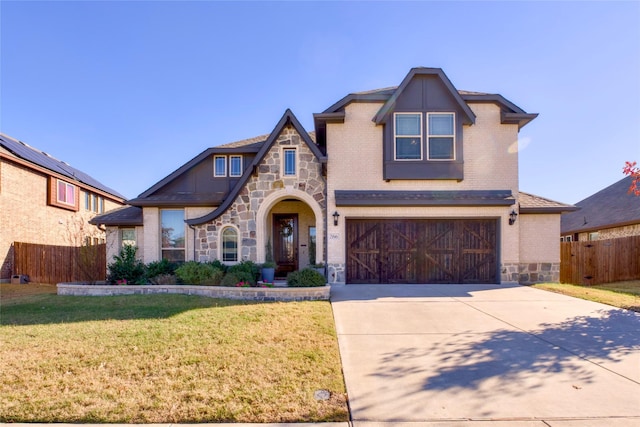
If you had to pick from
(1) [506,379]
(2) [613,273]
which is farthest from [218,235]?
(2) [613,273]

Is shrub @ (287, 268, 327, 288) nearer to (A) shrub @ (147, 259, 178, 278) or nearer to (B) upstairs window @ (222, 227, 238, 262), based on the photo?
(B) upstairs window @ (222, 227, 238, 262)

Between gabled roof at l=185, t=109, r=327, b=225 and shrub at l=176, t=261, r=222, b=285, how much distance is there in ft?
6.62

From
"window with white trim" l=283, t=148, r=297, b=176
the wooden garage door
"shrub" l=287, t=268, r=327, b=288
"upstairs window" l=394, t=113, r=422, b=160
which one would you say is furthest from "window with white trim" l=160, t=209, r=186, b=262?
"upstairs window" l=394, t=113, r=422, b=160

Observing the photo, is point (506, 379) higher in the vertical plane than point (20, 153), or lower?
lower

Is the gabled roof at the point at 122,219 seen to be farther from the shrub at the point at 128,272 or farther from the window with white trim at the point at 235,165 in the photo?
the window with white trim at the point at 235,165

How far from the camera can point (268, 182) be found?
11.7 m

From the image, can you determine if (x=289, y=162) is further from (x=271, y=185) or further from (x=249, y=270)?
(x=249, y=270)

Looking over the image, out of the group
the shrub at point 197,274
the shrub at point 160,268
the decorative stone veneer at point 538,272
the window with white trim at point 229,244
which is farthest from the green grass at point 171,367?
the decorative stone veneer at point 538,272

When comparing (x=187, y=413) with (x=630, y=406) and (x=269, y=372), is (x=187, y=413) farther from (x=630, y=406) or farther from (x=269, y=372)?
(x=630, y=406)

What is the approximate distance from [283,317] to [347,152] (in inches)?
269

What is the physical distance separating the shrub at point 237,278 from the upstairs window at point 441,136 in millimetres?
7747

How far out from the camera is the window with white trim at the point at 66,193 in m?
17.8

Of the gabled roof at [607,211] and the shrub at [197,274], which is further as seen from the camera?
the gabled roof at [607,211]

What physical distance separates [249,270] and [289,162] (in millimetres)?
4256
